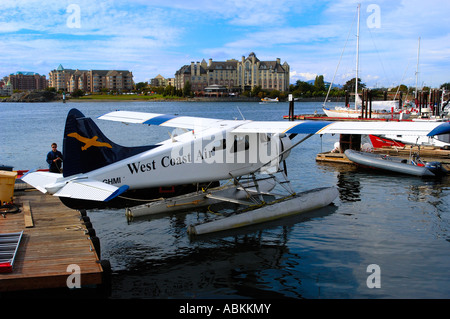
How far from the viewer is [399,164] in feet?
66.5

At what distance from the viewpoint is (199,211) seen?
1396cm

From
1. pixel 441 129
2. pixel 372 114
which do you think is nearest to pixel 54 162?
pixel 441 129

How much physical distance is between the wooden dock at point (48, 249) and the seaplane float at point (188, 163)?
27.6 inches

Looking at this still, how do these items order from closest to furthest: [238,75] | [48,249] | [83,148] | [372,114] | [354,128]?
[48,249], [83,148], [354,128], [372,114], [238,75]

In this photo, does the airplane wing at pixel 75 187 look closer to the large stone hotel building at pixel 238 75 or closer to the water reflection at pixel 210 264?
the water reflection at pixel 210 264

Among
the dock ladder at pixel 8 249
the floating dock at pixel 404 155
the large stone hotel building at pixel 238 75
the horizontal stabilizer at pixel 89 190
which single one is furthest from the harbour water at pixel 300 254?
the large stone hotel building at pixel 238 75

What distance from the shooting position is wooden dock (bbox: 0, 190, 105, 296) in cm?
671

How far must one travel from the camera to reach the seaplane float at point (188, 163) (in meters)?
9.67

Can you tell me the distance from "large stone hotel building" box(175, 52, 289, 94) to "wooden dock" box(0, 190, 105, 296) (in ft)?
590

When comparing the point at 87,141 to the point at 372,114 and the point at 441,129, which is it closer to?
the point at 441,129

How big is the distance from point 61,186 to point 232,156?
193 inches

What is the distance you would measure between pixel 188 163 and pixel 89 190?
10.5ft

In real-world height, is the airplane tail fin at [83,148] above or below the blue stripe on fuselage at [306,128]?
below

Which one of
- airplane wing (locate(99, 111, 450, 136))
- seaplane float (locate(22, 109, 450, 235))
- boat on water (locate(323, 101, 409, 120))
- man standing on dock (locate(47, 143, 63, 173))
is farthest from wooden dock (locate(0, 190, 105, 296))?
boat on water (locate(323, 101, 409, 120))
